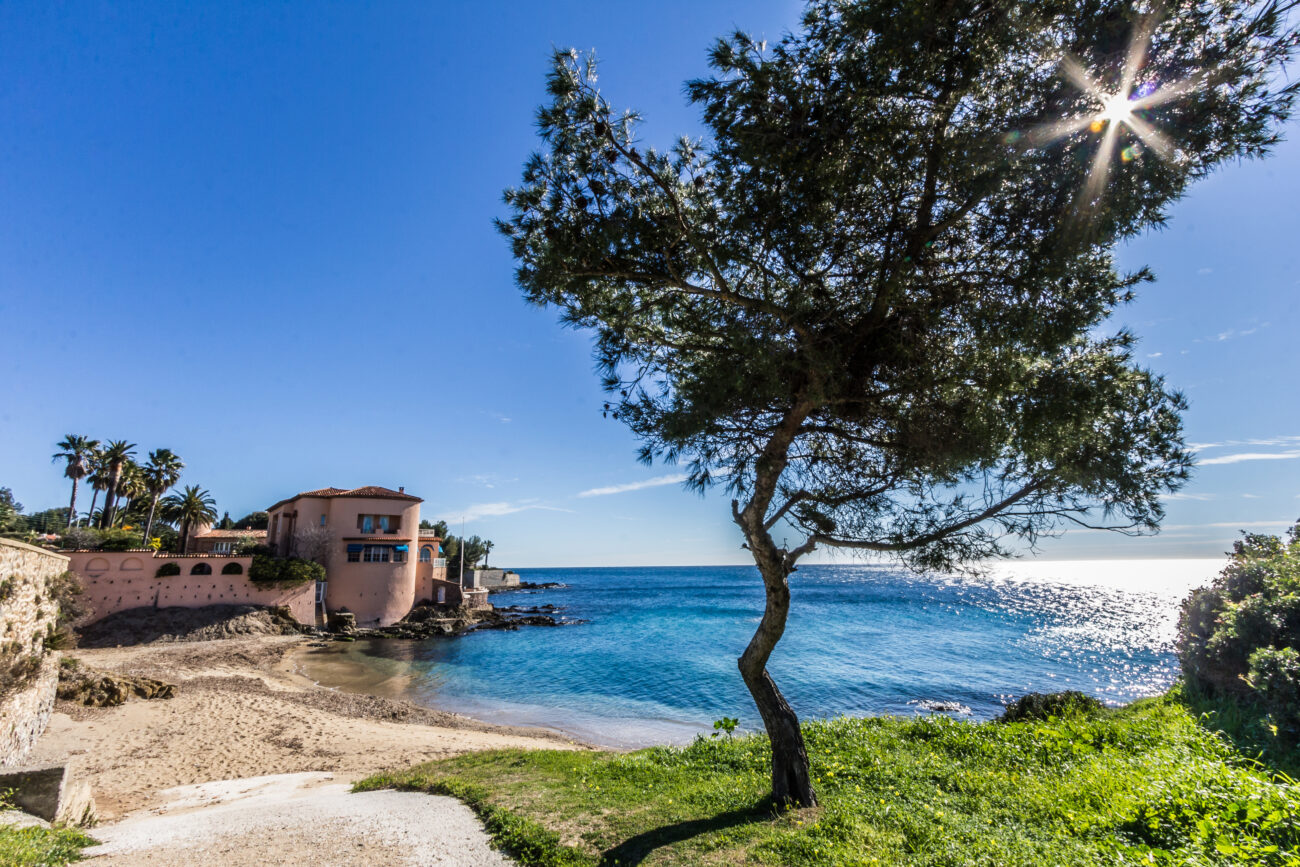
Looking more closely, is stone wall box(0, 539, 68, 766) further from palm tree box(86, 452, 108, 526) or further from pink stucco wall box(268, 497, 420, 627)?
palm tree box(86, 452, 108, 526)

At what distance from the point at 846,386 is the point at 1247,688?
8.64 meters

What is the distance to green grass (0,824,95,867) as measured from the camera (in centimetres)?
511

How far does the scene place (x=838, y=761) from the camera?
793 centimetres

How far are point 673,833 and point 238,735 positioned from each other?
15.0m

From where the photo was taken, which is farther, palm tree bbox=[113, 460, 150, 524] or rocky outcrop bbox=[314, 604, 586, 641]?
palm tree bbox=[113, 460, 150, 524]

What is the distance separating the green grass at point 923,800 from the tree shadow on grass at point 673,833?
0.09ft

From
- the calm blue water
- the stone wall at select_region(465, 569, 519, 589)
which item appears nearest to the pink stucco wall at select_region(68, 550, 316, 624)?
the calm blue water

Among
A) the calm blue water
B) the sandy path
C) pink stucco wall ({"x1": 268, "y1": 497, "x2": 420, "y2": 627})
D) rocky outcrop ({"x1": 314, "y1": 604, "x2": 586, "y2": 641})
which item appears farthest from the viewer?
pink stucco wall ({"x1": 268, "y1": 497, "x2": 420, "y2": 627})

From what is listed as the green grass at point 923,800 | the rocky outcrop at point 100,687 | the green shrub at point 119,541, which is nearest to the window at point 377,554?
the green shrub at point 119,541

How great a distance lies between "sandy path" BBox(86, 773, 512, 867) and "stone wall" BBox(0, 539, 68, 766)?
14.1ft

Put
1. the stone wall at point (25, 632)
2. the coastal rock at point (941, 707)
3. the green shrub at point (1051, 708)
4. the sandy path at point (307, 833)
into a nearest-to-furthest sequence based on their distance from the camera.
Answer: the sandy path at point (307, 833), the stone wall at point (25, 632), the green shrub at point (1051, 708), the coastal rock at point (941, 707)

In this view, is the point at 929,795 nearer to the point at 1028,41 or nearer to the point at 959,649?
the point at 1028,41

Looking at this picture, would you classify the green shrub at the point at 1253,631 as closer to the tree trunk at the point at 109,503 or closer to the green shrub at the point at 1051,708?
the green shrub at the point at 1051,708

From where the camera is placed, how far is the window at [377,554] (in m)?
38.3
